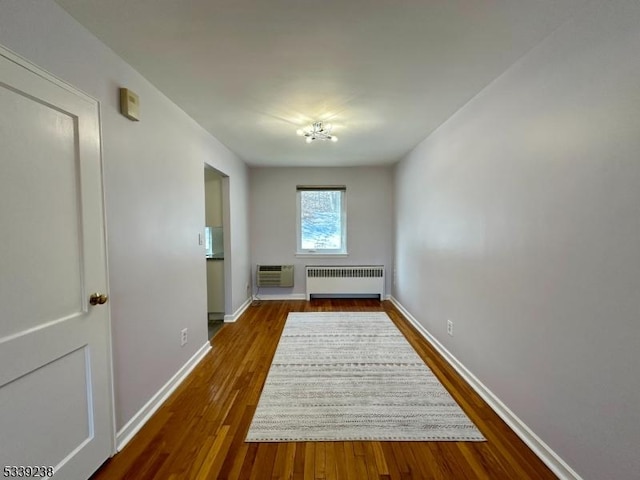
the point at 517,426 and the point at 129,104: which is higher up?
the point at 129,104

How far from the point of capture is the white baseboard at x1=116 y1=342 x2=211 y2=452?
1654 millimetres

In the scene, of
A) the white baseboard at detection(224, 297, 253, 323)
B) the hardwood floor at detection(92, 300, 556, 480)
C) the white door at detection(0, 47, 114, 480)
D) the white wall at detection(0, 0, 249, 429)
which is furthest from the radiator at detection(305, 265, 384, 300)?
the white door at detection(0, 47, 114, 480)

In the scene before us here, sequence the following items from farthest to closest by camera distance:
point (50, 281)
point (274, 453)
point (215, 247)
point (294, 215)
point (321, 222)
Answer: point (321, 222) → point (294, 215) → point (215, 247) → point (274, 453) → point (50, 281)

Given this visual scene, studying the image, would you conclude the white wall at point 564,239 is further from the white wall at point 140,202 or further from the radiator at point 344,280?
the radiator at point 344,280

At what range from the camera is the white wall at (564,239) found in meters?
1.13

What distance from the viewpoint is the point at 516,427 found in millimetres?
1720

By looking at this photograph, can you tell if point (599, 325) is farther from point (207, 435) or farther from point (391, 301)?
point (391, 301)

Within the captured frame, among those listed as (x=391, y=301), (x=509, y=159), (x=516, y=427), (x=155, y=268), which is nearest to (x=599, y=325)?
(x=516, y=427)

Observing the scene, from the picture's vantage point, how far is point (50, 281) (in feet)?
4.02

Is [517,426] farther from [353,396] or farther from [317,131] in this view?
[317,131]

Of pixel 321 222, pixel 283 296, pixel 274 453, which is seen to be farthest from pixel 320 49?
pixel 283 296

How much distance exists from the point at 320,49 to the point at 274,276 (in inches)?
146

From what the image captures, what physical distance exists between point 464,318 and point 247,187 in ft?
12.1

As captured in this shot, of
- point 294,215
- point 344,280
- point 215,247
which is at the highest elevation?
point 294,215
